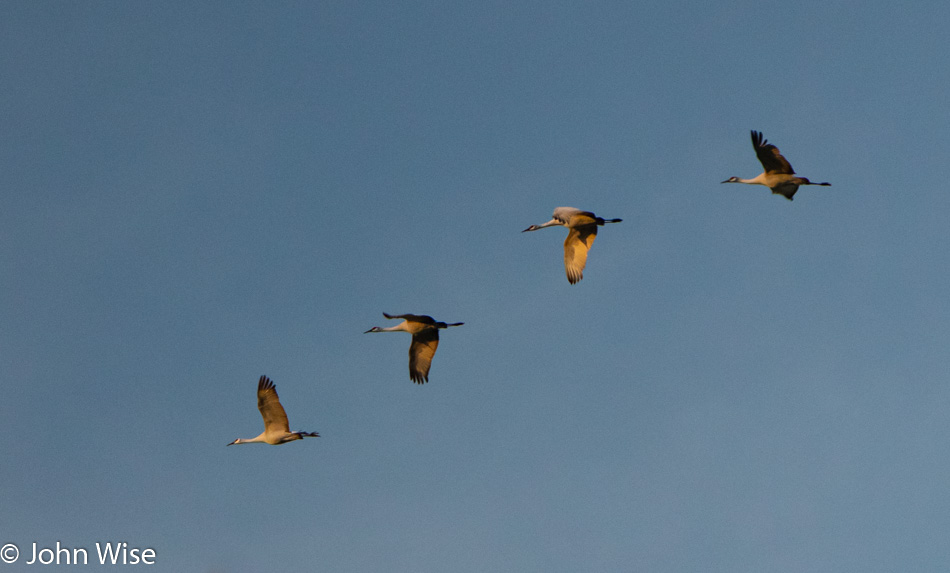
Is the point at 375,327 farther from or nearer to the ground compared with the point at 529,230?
nearer to the ground

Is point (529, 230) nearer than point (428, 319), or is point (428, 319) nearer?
point (428, 319)

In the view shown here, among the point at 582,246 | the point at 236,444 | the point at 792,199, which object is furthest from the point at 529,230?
the point at 236,444

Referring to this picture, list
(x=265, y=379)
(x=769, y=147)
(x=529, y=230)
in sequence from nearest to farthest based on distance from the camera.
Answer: (x=769, y=147)
(x=265, y=379)
(x=529, y=230)

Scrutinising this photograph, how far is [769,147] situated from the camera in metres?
45.3

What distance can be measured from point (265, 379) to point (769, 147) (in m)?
20.1

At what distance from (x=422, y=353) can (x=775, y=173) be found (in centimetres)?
1435

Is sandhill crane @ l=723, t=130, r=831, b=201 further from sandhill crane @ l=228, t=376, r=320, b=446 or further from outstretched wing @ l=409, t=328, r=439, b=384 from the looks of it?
sandhill crane @ l=228, t=376, r=320, b=446

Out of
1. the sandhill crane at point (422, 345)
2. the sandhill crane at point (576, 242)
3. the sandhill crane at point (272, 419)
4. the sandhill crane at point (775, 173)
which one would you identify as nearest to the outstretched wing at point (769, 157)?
the sandhill crane at point (775, 173)

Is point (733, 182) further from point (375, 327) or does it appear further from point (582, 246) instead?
point (375, 327)

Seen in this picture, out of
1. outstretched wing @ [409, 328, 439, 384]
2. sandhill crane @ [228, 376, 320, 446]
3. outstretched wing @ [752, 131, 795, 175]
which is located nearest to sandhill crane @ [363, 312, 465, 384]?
outstretched wing @ [409, 328, 439, 384]

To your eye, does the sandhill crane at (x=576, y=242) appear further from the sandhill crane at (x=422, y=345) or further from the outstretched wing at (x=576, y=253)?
the sandhill crane at (x=422, y=345)

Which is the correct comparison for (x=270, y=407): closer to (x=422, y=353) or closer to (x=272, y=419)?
(x=272, y=419)

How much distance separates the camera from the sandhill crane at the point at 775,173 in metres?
45.3

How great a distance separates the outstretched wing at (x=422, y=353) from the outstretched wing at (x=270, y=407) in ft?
17.9
